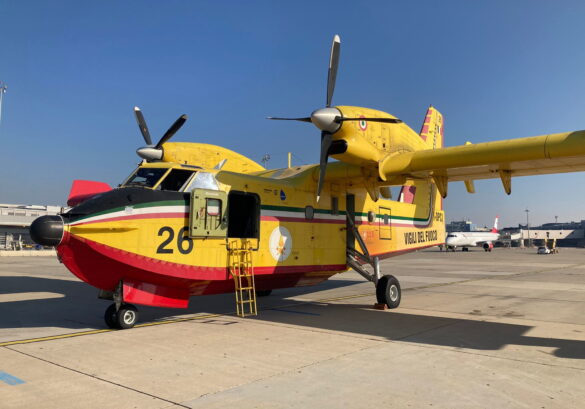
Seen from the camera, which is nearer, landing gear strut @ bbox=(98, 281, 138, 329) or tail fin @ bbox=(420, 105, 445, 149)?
landing gear strut @ bbox=(98, 281, 138, 329)

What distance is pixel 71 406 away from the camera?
4574 millimetres

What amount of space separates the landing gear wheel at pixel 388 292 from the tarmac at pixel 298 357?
0.35 m

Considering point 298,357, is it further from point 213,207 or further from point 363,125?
point 363,125

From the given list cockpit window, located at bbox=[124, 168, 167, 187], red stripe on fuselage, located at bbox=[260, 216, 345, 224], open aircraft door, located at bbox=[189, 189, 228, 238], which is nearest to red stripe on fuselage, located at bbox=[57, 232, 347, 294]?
open aircraft door, located at bbox=[189, 189, 228, 238]

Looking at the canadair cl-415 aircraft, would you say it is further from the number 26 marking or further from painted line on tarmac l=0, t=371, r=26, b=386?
painted line on tarmac l=0, t=371, r=26, b=386

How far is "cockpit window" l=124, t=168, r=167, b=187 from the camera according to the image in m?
9.11

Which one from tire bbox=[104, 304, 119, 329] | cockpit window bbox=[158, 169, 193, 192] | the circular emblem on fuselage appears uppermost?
the circular emblem on fuselage

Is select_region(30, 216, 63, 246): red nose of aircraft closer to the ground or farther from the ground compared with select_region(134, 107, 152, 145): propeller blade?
closer to the ground

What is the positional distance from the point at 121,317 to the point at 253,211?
3.82 metres

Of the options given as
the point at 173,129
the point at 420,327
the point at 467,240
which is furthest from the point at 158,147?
A: the point at 467,240

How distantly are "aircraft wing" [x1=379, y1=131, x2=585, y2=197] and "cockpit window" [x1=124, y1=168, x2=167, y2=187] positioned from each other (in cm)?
520

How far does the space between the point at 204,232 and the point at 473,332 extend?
5969mm

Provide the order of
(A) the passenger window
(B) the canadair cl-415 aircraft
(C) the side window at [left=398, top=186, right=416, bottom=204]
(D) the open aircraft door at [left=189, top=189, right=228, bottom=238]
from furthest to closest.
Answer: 1. (C) the side window at [left=398, top=186, right=416, bottom=204]
2. (A) the passenger window
3. (D) the open aircraft door at [left=189, top=189, right=228, bottom=238]
4. (B) the canadair cl-415 aircraft

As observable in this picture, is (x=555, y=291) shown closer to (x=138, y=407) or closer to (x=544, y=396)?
(x=544, y=396)
